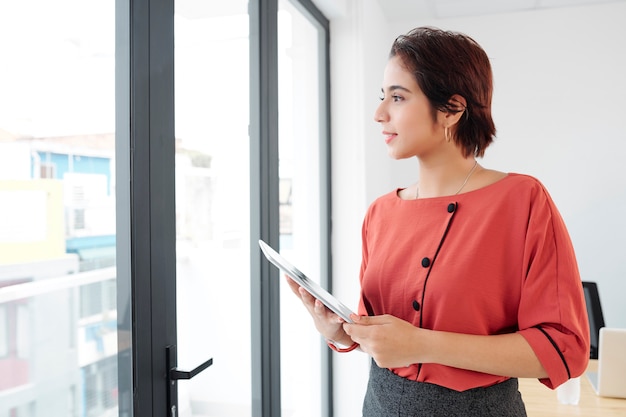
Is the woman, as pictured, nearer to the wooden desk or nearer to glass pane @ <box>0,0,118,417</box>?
glass pane @ <box>0,0,118,417</box>

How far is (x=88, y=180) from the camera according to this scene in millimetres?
892

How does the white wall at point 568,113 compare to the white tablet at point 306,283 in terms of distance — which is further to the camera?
the white wall at point 568,113

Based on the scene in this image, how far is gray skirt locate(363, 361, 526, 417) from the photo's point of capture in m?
0.94

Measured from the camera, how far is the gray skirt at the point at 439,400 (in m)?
0.94

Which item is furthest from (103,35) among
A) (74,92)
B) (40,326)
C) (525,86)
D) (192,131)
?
(525,86)

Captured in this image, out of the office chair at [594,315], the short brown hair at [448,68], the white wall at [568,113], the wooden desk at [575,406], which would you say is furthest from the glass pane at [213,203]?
the office chair at [594,315]

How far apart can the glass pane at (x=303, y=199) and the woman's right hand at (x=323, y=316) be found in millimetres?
1274

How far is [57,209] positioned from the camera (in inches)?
32.2

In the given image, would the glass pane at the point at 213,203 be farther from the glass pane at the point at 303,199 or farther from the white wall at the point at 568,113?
the white wall at the point at 568,113

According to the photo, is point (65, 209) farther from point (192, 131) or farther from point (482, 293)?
point (482, 293)

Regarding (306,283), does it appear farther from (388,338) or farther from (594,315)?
(594,315)

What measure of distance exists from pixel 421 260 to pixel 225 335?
2.40 feet

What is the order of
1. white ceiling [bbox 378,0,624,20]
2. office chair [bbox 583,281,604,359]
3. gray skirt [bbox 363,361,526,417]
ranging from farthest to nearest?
white ceiling [bbox 378,0,624,20]
office chair [bbox 583,281,604,359]
gray skirt [bbox 363,361,526,417]

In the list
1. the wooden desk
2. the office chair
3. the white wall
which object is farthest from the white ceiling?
the wooden desk
